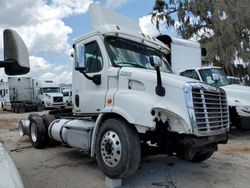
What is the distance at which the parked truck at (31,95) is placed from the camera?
32.6 m

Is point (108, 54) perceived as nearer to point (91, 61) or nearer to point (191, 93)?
point (91, 61)

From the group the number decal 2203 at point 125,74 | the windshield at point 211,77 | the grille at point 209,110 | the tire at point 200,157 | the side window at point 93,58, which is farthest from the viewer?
the windshield at point 211,77

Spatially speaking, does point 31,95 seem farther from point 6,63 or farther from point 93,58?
point 6,63

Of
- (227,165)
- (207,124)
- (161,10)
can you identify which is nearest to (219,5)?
(161,10)

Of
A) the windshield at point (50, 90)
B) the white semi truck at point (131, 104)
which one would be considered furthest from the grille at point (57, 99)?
the white semi truck at point (131, 104)

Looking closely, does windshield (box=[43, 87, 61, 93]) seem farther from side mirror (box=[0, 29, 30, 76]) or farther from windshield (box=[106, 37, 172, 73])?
side mirror (box=[0, 29, 30, 76])

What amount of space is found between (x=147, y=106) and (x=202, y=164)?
8.95 feet

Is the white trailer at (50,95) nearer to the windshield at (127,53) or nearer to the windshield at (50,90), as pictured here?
the windshield at (50,90)

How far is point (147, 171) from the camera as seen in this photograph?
658 cm

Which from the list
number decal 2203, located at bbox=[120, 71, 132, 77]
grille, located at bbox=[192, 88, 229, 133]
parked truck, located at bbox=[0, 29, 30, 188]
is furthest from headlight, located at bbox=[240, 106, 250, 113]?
parked truck, located at bbox=[0, 29, 30, 188]

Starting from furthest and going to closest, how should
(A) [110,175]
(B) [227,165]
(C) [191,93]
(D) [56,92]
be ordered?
(D) [56,92] → (B) [227,165] → (A) [110,175] → (C) [191,93]

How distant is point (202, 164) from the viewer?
713 cm

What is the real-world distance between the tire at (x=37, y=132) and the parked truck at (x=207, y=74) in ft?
13.1

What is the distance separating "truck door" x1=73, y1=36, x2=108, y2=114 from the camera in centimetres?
627
